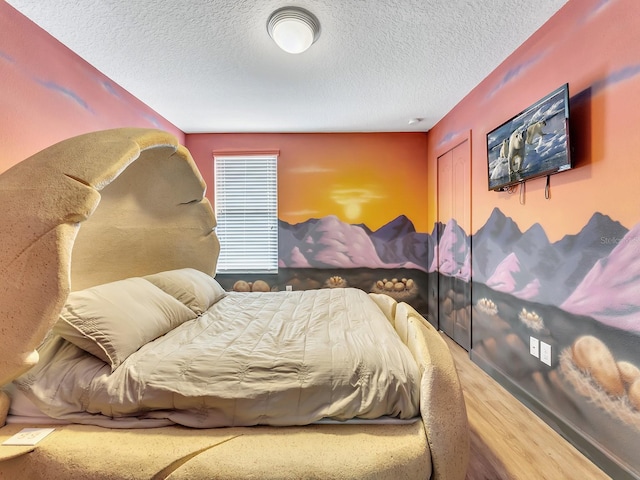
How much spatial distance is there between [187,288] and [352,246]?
2149 millimetres

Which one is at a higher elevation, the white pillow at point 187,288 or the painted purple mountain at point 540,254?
the painted purple mountain at point 540,254

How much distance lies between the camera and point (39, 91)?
173 centimetres

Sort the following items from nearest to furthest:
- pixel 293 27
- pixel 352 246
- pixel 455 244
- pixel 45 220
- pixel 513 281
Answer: pixel 45 220 → pixel 293 27 → pixel 513 281 → pixel 455 244 → pixel 352 246

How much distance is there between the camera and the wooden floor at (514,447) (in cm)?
134

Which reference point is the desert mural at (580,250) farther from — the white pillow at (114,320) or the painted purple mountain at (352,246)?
the white pillow at (114,320)

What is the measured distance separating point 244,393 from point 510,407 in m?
1.79

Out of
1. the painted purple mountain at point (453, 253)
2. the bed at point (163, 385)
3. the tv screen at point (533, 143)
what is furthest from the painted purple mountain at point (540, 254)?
the bed at point (163, 385)

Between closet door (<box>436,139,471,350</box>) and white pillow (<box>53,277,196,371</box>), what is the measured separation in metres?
2.52

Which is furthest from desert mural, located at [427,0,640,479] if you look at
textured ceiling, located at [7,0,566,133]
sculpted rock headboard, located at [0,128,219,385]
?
sculpted rock headboard, located at [0,128,219,385]

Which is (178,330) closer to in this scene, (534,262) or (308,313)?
(308,313)

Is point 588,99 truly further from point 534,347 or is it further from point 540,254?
point 534,347

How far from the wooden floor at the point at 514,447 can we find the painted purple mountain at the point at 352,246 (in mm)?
1867

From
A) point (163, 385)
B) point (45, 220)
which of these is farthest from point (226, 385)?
point (45, 220)

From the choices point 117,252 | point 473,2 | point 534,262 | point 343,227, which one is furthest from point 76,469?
point 343,227
